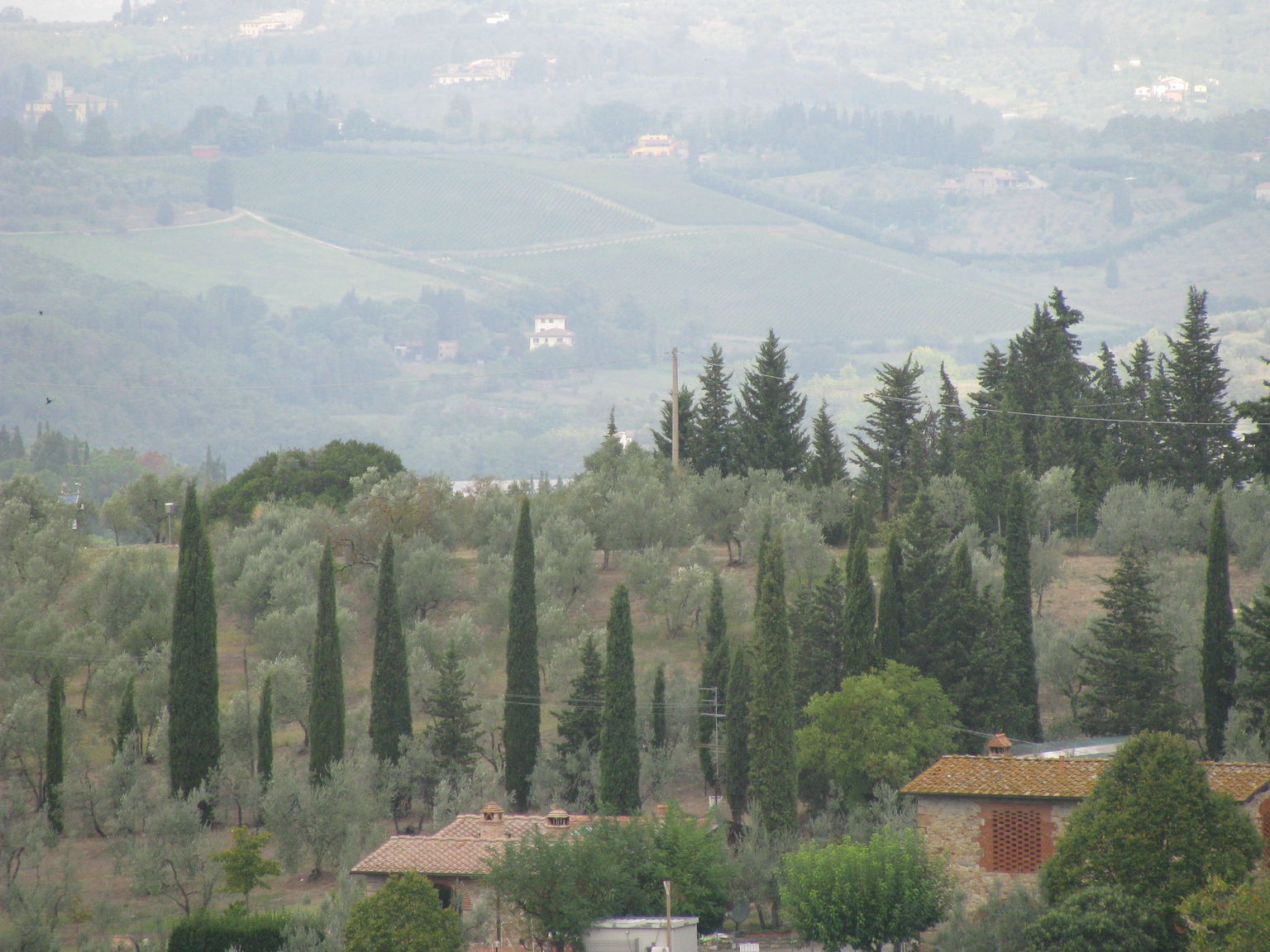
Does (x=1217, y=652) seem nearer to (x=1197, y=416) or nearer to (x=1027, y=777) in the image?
(x=1027, y=777)

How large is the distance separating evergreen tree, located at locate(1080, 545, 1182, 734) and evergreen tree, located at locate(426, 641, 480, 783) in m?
16.2

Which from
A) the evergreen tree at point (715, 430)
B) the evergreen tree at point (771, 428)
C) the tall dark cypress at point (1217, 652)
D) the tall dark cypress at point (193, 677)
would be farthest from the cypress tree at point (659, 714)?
the evergreen tree at point (715, 430)

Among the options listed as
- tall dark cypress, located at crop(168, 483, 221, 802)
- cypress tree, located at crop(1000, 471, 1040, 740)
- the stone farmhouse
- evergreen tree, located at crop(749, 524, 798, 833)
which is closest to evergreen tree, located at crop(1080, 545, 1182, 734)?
cypress tree, located at crop(1000, 471, 1040, 740)

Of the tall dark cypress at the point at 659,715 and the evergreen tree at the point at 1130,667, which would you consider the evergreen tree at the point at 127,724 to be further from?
the evergreen tree at the point at 1130,667

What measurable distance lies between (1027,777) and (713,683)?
1406 cm

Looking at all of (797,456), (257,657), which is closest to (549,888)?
(257,657)

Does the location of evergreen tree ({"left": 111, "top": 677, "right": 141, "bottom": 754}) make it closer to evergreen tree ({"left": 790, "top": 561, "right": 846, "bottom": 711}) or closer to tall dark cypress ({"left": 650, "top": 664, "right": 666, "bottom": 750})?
tall dark cypress ({"left": 650, "top": 664, "right": 666, "bottom": 750})

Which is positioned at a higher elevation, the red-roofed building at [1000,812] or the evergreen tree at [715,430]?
the evergreen tree at [715,430]

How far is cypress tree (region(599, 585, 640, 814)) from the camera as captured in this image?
4103 cm

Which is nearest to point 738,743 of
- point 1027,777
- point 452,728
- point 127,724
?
point 452,728

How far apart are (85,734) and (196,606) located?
547cm

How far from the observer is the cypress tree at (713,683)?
4406 cm

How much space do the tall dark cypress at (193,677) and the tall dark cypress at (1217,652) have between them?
25230mm

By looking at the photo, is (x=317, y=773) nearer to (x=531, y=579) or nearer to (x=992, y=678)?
(x=531, y=579)
